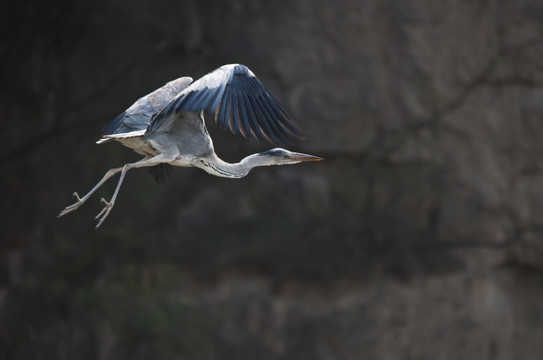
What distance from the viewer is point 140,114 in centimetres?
341

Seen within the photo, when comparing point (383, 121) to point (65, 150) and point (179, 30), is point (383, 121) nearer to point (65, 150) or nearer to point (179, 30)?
point (179, 30)

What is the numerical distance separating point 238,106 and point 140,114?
21.6 inches

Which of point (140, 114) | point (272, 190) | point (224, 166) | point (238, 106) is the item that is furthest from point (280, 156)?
point (272, 190)

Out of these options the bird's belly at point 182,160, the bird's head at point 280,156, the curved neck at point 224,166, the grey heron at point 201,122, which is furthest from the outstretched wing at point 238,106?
the bird's head at point 280,156

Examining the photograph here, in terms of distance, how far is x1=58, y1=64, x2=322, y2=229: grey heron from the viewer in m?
2.96

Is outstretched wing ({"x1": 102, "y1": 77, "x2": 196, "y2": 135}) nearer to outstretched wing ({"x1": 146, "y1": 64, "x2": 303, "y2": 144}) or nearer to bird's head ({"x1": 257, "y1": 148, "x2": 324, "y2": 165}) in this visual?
outstretched wing ({"x1": 146, "y1": 64, "x2": 303, "y2": 144})

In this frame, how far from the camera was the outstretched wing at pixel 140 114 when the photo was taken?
3311mm

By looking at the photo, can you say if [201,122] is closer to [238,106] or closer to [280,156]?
[238,106]

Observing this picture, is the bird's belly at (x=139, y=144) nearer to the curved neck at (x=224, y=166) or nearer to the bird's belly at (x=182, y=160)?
the bird's belly at (x=182, y=160)

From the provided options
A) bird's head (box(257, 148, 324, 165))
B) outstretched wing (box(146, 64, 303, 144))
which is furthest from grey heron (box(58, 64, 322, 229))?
bird's head (box(257, 148, 324, 165))

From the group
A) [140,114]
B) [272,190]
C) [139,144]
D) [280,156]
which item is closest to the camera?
[139,144]

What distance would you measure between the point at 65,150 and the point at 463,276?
122 inches

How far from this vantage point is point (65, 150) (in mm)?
5570

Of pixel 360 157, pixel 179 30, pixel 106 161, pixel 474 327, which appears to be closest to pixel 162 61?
pixel 179 30
